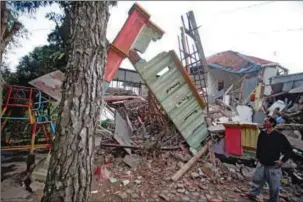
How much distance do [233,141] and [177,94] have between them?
67.6 inches

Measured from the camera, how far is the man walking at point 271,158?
3646mm

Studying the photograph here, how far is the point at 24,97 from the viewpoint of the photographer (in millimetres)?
5121

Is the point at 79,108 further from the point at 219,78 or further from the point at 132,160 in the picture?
the point at 219,78

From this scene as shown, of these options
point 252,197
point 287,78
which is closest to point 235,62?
point 287,78

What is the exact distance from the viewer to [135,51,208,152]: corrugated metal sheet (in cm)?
535

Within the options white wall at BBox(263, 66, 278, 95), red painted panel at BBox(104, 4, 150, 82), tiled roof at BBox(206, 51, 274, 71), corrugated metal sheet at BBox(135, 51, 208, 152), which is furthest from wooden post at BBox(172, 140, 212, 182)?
tiled roof at BBox(206, 51, 274, 71)

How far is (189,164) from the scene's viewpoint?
4695mm

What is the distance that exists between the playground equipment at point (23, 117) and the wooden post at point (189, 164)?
2921 mm

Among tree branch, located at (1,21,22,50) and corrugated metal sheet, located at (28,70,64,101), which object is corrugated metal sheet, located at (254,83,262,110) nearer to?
corrugated metal sheet, located at (28,70,64,101)

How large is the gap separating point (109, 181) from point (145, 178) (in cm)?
68

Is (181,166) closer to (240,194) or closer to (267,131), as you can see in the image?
(240,194)

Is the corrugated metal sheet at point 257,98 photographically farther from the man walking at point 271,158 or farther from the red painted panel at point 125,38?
the red painted panel at point 125,38

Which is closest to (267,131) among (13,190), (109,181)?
(109,181)

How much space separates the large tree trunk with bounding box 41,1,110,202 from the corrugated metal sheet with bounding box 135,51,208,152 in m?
3.00
